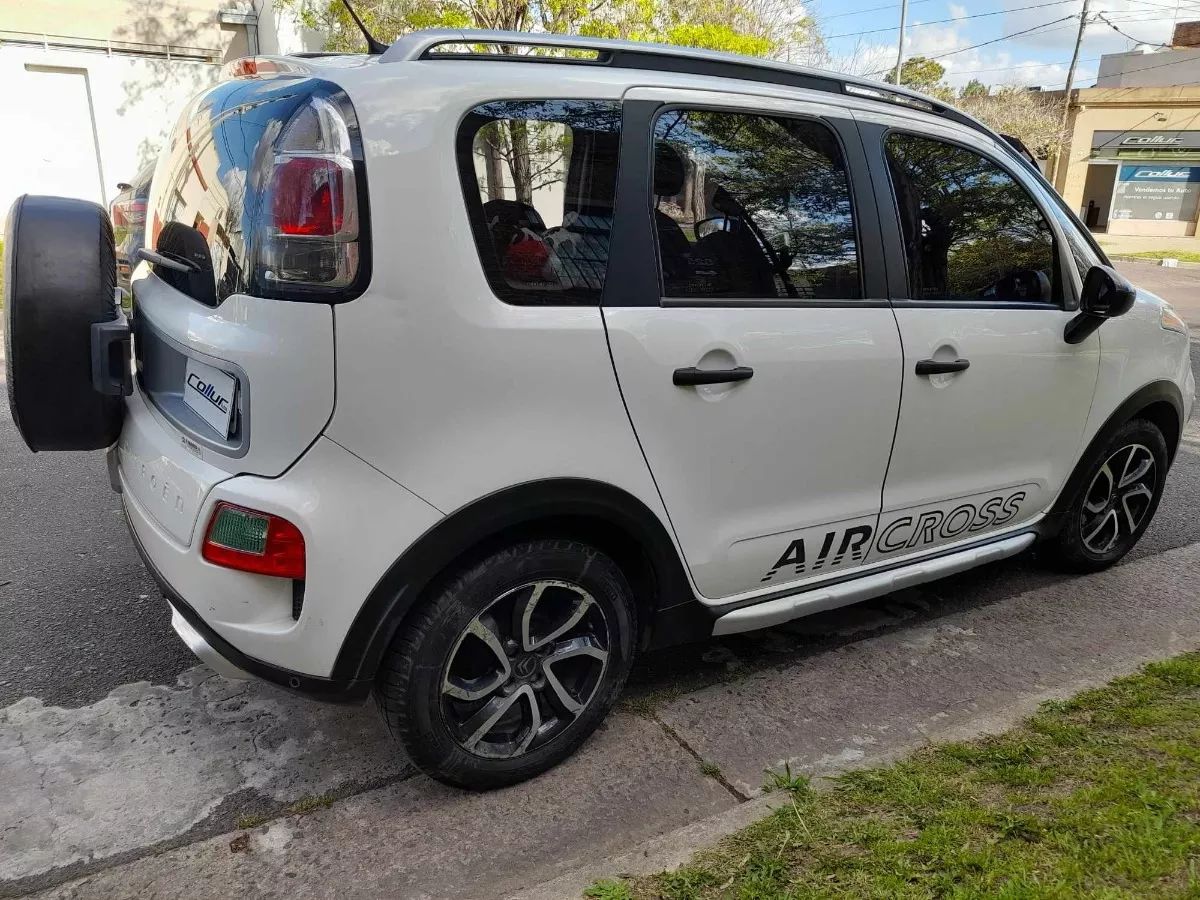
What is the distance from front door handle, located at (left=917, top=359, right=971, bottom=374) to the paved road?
3.61ft

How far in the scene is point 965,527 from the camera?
3.33 meters

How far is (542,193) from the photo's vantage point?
226 cm

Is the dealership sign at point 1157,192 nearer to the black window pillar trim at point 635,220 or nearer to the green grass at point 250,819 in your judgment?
the black window pillar trim at point 635,220

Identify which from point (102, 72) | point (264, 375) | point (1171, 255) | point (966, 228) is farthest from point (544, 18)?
point (1171, 255)

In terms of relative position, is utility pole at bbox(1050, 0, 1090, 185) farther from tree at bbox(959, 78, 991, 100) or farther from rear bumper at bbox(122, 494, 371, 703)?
rear bumper at bbox(122, 494, 371, 703)

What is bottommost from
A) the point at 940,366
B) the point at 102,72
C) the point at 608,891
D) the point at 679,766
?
the point at 679,766

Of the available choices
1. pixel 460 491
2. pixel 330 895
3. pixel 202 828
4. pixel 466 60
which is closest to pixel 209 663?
pixel 202 828

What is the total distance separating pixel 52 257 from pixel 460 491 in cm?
118

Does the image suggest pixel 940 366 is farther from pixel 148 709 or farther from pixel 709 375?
pixel 148 709

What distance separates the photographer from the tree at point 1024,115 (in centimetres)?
3488

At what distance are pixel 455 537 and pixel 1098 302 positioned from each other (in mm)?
2553

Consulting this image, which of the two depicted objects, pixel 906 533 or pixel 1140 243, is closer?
pixel 906 533

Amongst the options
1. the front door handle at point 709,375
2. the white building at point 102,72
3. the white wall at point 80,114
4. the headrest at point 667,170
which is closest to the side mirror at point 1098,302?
the front door handle at point 709,375

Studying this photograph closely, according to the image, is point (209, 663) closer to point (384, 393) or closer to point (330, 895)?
point (330, 895)
